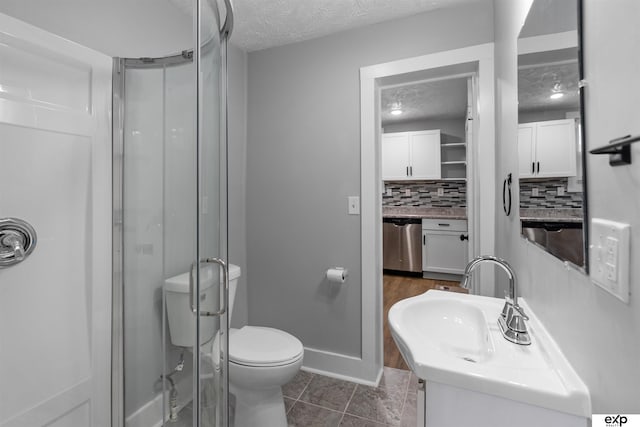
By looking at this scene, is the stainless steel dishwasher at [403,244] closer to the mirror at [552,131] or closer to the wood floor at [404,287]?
the wood floor at [404,287]

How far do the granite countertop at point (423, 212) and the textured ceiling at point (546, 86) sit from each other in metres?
3.36

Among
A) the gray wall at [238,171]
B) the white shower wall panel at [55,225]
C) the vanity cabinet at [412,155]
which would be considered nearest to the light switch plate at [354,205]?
the gray wall at [238,171]

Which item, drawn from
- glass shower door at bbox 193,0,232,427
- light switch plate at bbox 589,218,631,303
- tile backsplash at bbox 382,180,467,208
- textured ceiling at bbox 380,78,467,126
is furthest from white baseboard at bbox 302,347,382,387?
tile backsplash at bbox 382,180,467,208

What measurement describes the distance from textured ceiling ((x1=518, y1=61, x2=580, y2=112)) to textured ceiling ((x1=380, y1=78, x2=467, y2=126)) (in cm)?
215

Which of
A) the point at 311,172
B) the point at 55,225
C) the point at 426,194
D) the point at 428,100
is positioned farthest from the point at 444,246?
the point at 55,225

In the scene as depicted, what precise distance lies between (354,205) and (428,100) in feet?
8.74

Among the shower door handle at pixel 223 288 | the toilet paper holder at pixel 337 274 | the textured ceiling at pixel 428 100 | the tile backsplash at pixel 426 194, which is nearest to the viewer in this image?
the shower door handle at pixel 223 288

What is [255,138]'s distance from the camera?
2.29 m

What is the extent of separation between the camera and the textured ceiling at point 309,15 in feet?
5.60

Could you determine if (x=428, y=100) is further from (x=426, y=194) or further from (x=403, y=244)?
(x=403, y=244)

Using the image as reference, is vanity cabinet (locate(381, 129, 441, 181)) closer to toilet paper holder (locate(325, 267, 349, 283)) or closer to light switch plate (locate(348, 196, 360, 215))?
light switch plate (locate(348, 196, 360, 215))

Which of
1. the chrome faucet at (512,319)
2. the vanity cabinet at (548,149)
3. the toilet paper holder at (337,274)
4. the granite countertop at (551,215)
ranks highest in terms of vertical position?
the vanity cabinet at (548,149)

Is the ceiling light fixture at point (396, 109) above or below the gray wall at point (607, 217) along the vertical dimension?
above

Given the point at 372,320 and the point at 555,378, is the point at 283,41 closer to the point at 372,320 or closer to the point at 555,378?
the point at 372,320
